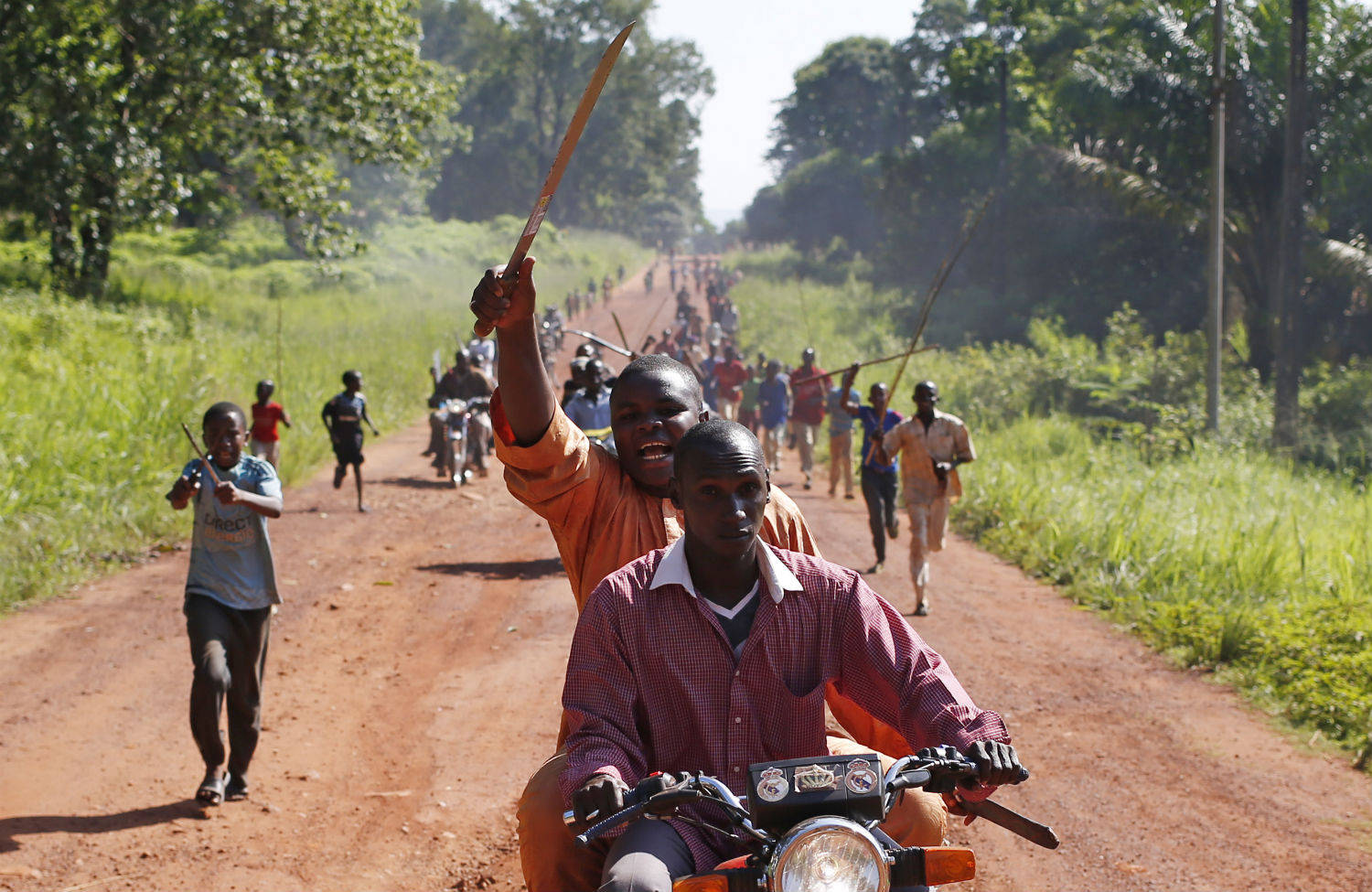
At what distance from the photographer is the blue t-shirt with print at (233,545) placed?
593 cm

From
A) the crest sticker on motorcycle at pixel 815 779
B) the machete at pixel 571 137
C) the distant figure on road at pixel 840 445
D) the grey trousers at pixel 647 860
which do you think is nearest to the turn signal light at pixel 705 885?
the grey trousers at pixel 647 860

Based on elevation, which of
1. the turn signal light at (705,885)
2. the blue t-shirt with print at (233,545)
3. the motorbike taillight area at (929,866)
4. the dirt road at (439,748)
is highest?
the motorbike taillight area at (929,866)

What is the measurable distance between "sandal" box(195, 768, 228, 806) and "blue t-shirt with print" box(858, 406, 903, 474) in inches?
251

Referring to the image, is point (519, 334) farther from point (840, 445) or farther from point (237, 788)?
point (840, 445)

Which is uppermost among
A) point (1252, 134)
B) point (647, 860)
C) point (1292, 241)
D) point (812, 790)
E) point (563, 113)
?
point (563, 113)

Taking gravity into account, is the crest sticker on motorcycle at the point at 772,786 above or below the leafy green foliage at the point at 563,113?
below

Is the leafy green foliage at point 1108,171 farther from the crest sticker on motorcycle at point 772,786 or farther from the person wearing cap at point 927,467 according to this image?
the crest sticker on motorcycle at point 772,786

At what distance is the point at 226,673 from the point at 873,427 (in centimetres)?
722

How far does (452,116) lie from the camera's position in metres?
79.1

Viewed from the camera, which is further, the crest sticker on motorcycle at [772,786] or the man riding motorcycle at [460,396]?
the man riding motorcycle at [460,396]

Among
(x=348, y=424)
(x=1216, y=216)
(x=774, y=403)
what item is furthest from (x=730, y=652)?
(x=774, y=403)

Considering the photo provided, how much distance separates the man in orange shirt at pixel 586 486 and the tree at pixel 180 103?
17397 mm

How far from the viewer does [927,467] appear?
33.0 ft

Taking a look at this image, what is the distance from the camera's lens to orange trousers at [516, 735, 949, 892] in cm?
292
